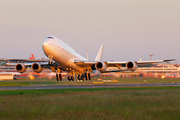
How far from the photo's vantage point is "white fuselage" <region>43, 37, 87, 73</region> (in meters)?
37.8

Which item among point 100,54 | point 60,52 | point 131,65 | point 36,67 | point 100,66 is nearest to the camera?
point 60,52

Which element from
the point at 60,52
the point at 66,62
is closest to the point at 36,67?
the point at 66,62

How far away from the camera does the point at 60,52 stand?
1578 inches

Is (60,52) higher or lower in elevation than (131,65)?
higher

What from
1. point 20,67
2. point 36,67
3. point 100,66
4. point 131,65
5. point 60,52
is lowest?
point 131,65

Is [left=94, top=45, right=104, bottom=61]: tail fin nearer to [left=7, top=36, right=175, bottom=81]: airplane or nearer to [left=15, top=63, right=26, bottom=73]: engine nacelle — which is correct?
[left=7, top=36, right=175, bottom=81]: airplane

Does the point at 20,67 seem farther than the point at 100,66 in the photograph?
Yes

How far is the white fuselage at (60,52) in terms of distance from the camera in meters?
37.8

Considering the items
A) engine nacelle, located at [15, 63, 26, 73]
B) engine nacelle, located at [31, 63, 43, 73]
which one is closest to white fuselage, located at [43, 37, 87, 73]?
engine nacelle, located at [31, 63, 43, 73]

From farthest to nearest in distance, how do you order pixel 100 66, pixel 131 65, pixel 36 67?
1. pixel 36 67
2. pixel 100 66
3. pixel 131 65

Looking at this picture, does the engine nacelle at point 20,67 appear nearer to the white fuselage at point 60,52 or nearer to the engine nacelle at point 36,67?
the engine nacelle at point 36,67

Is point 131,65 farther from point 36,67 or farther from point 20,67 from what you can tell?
point 20,67

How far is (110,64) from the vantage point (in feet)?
161

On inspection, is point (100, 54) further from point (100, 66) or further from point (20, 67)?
point (20, 67)
